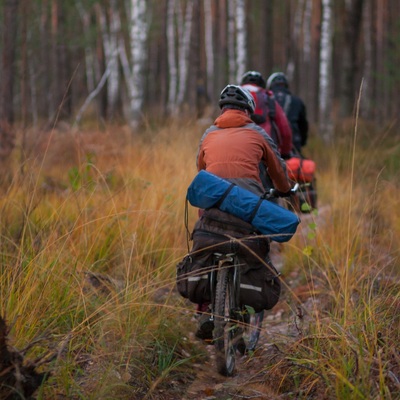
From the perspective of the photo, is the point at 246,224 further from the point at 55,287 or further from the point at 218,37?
the point at 218,37

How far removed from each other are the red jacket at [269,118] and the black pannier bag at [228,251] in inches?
100

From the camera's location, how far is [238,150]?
497 cm

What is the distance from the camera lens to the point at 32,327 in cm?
393

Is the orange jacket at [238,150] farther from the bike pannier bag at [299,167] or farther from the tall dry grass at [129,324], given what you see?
the bike pannier bag at [299,167]

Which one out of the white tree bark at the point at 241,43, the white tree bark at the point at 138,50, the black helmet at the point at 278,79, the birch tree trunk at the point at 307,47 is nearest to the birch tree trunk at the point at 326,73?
the white tree bark at the point at 241,43

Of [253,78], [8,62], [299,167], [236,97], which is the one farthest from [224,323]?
[8,62]

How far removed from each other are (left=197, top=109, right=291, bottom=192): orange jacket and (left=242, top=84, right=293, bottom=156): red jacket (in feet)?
6.67

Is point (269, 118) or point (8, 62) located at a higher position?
point (8, 62)

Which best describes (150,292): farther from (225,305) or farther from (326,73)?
(326,73)

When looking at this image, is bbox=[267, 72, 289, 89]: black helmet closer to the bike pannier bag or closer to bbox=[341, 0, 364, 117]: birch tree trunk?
the bike pannier bag

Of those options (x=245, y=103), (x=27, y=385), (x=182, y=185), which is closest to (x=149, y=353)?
(x=27, y=385)

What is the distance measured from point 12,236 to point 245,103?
207 centimetres

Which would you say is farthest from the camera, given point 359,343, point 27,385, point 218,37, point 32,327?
point 218,37

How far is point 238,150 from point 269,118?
246cm
